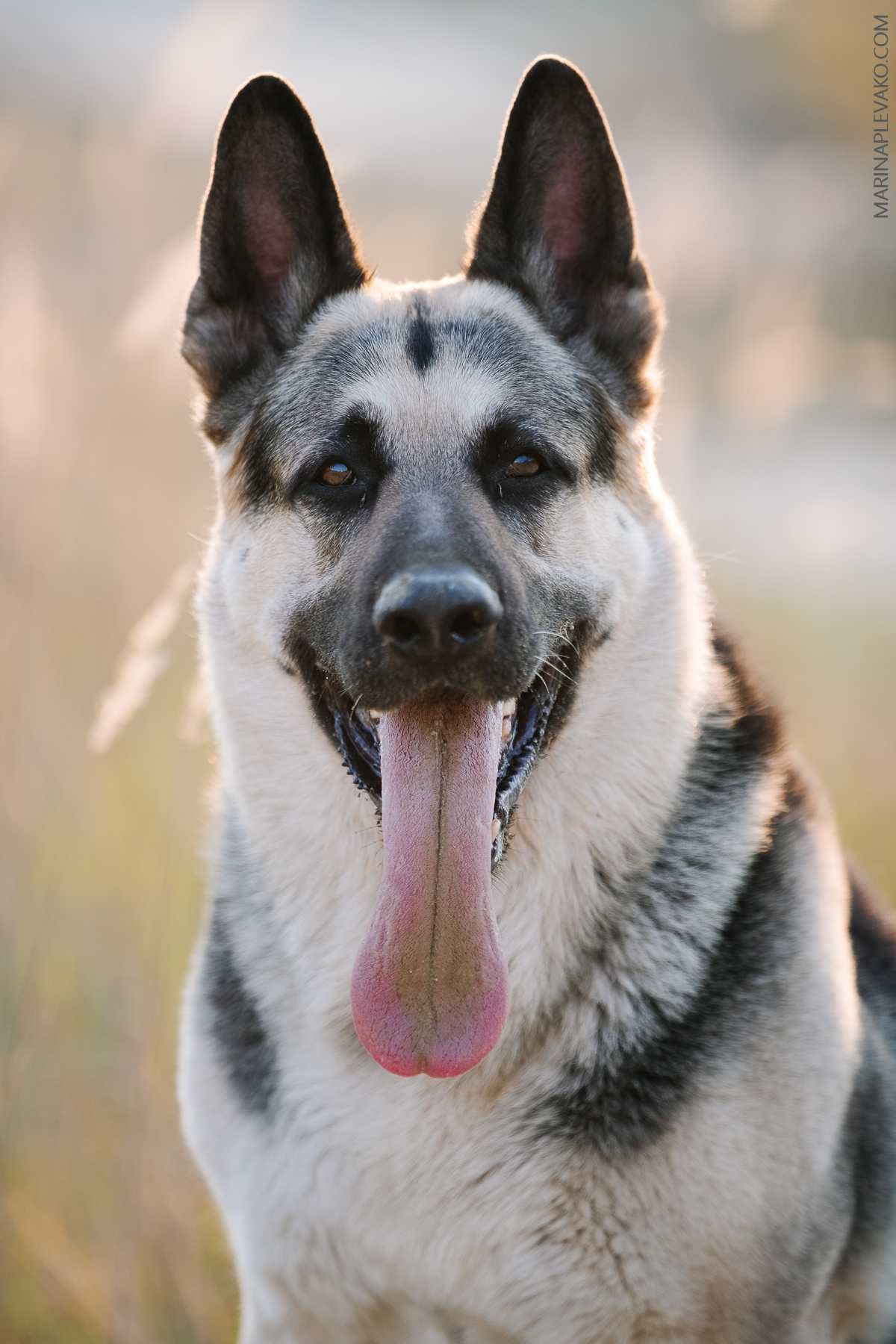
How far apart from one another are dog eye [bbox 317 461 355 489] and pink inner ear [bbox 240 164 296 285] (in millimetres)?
597

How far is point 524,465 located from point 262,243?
0.88 meters

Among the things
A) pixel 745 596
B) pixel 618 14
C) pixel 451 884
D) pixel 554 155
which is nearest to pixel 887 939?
pixel 451 884

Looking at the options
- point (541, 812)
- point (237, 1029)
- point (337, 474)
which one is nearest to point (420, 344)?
point (337, 474)

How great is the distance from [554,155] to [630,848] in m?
1.55

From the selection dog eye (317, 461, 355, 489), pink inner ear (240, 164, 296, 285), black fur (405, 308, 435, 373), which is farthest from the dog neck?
pink inner ear (240, 164, 296, 285)

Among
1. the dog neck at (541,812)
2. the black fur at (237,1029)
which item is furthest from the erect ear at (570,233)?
the black fur at (237,1029)

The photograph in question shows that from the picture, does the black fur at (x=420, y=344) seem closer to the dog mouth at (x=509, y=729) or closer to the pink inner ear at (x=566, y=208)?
the pink inner ear at (x=566, y=208)

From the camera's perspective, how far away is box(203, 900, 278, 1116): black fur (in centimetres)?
280

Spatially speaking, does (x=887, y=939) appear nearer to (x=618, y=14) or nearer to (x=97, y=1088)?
(x=97, y=1088)

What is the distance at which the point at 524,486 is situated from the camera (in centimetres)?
282

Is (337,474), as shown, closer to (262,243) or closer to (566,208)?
(262,243)

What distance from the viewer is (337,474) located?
2865 millimetres

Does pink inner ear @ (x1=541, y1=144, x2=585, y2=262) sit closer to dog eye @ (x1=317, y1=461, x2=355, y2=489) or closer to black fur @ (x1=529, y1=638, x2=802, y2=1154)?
dog eye @ (x1=317, y1=461, x2=355, y2=489)

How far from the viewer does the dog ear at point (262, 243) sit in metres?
2.91
